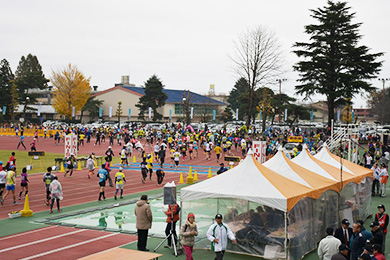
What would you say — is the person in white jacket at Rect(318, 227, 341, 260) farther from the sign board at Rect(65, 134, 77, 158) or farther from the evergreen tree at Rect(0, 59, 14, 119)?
the evergreen tree at Rect(0, 59, 14, 119)

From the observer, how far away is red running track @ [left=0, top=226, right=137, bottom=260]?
12261 millimetres

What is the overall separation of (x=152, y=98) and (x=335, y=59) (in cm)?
4561

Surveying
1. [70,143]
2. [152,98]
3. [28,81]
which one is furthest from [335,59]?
[28,81]

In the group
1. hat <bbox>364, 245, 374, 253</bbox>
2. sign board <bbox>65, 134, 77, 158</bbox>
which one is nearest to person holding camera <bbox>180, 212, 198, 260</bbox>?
hat <bbox>364, 245, 374, 253</bbox>

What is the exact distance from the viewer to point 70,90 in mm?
85062

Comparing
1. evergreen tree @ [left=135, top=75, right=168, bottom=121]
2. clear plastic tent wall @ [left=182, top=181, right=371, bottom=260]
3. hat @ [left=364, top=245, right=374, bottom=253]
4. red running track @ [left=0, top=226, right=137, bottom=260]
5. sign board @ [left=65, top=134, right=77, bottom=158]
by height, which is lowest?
red running track @ [left=0, top=226, right=137, bottom=260]

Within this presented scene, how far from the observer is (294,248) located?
11.6m

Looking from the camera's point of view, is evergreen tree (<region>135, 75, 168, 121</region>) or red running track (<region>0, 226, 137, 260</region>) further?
evergreen tree (<region>135, 75, 168, 121</region>)

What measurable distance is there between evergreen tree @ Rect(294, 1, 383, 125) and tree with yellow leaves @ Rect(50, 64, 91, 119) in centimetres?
4894

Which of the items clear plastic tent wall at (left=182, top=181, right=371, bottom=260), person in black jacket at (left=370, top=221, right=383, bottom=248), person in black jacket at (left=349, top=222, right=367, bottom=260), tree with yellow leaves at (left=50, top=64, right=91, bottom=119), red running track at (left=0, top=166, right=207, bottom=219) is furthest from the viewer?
tree with yellow leaves at (left=50, top=64, right=91, bottom=119)

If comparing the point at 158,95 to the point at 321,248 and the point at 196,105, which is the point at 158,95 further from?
the point at 321,248

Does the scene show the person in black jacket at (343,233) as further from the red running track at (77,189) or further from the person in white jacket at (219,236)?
the red running track at (77,189)

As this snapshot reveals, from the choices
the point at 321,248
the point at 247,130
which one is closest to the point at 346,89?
the point at 247,130

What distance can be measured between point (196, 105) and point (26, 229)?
78.4 meters
